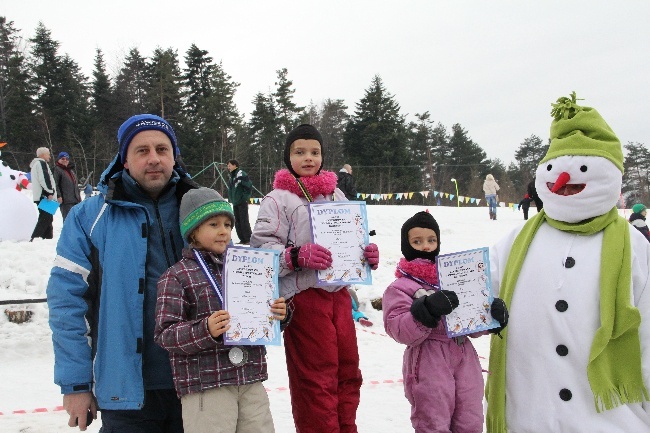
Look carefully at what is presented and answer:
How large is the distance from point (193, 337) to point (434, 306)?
1210 mm

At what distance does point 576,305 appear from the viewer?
2.61 m

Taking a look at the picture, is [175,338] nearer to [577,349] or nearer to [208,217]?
[208,217]

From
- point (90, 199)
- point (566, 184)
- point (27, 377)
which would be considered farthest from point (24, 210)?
point (566, 184)

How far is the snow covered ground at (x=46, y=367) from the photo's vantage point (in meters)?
4.39

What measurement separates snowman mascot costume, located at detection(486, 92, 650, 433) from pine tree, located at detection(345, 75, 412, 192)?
34.6m

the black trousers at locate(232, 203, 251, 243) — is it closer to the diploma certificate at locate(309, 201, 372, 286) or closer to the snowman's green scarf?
the diploma certificate at locate(309, 201, 372, 286)

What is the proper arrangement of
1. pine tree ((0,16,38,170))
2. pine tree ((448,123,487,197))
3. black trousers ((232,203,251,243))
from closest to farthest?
black trousers ((232,203,251,243))
pine tree ((0,16,38,170))
pine tree ((448,123,487,197))

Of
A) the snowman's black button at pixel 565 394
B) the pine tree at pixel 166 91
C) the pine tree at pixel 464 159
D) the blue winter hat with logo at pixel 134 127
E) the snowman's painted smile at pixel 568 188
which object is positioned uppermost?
the pine tree at pixel 166 91

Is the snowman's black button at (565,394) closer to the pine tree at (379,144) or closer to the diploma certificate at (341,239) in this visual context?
the diploma certificate at (341,239)

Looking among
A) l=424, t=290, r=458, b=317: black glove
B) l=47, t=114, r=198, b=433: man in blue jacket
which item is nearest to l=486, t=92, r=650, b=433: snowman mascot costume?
l=424, t=290, r=458, b=317: black glove

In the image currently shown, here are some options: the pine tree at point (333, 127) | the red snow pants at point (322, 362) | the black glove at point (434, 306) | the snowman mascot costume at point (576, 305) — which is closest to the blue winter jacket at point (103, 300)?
the red snow pants at point (322, 362)

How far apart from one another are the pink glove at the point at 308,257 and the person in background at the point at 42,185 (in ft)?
29.5

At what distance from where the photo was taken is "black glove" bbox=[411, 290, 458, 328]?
2725mm

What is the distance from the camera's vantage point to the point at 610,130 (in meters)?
2.76
